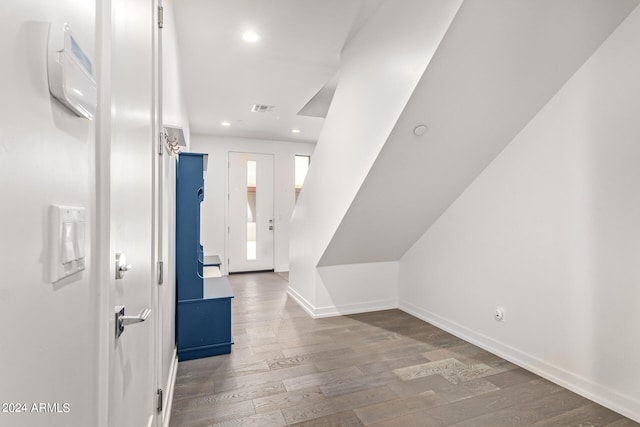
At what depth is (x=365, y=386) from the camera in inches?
83.7

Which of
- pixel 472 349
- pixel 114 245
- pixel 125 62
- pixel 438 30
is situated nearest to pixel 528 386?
pixel 472 349

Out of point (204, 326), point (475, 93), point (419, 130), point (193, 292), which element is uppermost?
point (475, 93)

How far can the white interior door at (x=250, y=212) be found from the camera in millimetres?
6012

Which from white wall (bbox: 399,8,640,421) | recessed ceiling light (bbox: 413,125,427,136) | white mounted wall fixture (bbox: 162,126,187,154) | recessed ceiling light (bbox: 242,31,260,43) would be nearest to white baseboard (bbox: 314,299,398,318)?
white wall (bbox: 399,8,640,421)

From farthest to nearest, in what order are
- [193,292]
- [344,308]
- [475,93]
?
[344,308] → [193,292] → [475,93]

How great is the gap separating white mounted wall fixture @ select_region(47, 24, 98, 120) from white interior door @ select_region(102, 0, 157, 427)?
0.20 meters

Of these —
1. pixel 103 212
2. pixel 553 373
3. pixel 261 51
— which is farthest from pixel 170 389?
pixel 261 51

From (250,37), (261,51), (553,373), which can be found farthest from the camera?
(261,51)

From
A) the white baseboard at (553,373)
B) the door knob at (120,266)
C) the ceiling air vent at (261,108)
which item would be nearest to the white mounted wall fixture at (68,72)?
the door knob at (120,266)

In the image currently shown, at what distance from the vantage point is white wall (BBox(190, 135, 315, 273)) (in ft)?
19.1

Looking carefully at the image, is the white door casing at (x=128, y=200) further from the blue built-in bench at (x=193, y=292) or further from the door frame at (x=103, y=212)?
the blue built-in bench at (x=193, y=292)

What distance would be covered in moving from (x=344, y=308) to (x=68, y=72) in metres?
3.49

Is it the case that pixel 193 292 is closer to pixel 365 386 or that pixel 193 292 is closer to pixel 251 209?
pixel 365 386

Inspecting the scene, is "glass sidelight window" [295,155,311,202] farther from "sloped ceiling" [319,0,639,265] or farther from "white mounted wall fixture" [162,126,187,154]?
"white mounted wall fixture" [162,126,187,154]
